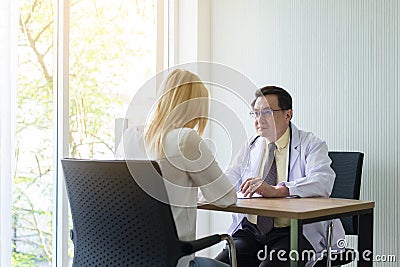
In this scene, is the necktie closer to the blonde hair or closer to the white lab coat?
the white lab coat

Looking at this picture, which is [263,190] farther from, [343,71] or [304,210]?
[343,71]

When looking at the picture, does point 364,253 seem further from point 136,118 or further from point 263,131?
point 136,118

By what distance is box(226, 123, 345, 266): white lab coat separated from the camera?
7.56 feet

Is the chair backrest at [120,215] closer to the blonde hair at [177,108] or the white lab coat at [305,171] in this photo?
A: the blonde hair at [177,108]

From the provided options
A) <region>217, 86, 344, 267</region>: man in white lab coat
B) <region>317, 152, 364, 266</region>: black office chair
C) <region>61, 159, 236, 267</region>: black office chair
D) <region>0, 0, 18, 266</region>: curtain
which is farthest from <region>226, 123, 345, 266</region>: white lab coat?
<region>0, 0, 18, 266</region>: curtain

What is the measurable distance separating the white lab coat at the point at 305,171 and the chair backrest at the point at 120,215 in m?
0.81

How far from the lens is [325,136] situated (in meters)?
3.27

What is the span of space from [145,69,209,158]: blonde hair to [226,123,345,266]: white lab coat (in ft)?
1.84

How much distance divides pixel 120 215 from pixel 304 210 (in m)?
0.60

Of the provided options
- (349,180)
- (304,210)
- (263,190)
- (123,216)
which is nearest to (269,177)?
(263,190)

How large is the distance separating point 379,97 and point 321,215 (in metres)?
1.36

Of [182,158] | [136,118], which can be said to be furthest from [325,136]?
[182,158]

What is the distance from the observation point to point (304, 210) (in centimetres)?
182

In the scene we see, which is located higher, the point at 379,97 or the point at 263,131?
the point at 379,97
